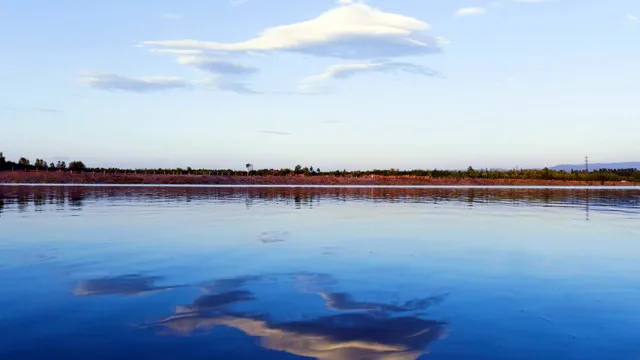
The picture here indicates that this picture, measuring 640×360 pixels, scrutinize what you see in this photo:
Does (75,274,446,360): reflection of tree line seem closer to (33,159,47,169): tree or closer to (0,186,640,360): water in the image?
(0,186,640,360): water

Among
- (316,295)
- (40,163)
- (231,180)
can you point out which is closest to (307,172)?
(231,180)

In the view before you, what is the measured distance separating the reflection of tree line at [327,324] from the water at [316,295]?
5 centimetres

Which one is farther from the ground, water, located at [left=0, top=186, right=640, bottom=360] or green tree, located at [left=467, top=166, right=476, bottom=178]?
green tree, located at [left=467, top=166, right=476, bottom=178]

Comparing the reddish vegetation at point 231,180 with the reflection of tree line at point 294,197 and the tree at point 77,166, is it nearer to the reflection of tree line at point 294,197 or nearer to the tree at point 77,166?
the tree at point 77,166

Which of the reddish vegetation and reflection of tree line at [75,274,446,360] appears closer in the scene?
reflection of tree line at [75,274,446,360]

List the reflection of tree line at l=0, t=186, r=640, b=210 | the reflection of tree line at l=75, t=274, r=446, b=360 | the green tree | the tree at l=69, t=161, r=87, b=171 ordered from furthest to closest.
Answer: the green tree, the tree at l=69, t=161, r=87, b=171, the reflection of tree line at l=0, t=186, r=640, b=210, the reflection of tree line at l=75, t=274, r=446, b=360

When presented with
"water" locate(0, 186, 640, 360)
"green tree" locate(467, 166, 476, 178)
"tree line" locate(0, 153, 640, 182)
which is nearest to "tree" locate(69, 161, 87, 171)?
"tree line" locate(0, 153, 640, 182)

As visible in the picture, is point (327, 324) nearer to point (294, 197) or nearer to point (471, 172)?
point (294, 197)

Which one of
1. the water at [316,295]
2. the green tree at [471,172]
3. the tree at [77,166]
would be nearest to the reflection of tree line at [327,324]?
the water at [316,295]

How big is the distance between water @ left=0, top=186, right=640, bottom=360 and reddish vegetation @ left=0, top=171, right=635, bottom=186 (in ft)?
432

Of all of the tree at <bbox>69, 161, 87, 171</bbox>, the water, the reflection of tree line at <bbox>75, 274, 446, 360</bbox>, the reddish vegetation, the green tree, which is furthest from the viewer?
the green tree

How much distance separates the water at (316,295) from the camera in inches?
391

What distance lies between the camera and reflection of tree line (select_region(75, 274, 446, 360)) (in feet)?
32.2

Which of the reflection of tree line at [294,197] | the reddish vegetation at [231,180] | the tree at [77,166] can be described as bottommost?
the reflection of tree line at [294,197]
